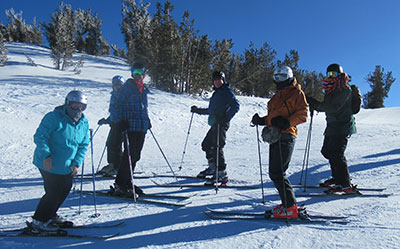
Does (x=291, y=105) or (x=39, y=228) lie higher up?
(x=291, y=105)

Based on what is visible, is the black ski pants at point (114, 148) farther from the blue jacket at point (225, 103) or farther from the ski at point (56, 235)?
the ski at point (56, 235)

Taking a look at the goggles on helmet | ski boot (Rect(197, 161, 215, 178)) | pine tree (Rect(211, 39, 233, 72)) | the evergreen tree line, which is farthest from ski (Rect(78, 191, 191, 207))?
pine tree (Rect(211, 39, 233, 72))

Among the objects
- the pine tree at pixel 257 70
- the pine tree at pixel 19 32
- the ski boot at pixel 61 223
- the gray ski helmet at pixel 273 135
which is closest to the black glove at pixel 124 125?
the ski boot at pixel 61 223

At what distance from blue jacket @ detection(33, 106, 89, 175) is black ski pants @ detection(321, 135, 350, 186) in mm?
3755

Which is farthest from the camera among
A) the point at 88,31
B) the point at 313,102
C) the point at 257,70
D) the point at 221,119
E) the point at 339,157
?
the point at 88,31

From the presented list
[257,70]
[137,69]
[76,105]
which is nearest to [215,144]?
[137,69]

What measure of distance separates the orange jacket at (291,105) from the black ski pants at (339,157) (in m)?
1.41

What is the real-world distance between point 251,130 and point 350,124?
682cm

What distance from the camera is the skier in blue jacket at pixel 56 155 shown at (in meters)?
2.88

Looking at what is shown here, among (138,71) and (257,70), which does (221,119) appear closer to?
(138,71)

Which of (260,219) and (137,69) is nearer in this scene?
(260,219)

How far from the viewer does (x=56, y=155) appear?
2947 mm

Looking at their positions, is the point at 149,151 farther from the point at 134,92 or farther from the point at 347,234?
the point at 347,234

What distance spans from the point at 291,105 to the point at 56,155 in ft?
9.02
